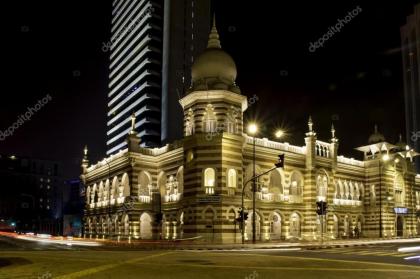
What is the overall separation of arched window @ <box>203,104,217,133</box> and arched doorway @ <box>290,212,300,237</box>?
15136 millimetres

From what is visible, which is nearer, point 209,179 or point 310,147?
point 209,179

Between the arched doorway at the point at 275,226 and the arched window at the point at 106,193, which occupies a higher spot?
A: the arched window at the point at 106,193

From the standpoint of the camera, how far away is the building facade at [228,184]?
4634 cm

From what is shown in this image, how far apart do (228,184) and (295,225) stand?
44.8 ft

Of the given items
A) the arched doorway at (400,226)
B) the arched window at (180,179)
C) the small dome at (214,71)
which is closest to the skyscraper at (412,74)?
the arched doorway at (400,226)

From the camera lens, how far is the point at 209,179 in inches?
1858

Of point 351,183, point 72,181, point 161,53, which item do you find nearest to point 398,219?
point 351,183

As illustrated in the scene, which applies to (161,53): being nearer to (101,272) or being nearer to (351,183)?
(351,183)

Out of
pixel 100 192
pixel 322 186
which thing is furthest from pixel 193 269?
pixel 100 192

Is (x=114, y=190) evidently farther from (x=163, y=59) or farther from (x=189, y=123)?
(x=163, y=59)

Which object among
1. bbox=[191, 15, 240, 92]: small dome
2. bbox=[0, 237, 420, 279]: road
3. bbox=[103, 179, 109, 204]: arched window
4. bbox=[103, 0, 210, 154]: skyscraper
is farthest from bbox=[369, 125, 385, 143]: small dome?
bbox=[103, 0, 210, 154]: skyscraper

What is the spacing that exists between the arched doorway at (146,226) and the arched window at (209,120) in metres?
14.4

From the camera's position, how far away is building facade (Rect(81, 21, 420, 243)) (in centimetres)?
4634

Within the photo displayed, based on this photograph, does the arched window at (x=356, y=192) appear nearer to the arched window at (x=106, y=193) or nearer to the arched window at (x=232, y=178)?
the arched window at (x=232, y=178)
